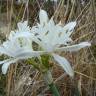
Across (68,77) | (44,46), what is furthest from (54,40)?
(68,77)

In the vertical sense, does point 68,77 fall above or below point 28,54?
below

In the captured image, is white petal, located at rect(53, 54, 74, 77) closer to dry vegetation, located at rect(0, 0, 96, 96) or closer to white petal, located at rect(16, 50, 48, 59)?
white petal, located at rect(16, 50, 48, 59)

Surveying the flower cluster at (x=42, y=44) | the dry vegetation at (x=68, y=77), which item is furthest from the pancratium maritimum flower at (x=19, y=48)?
the dry vegetation at (x=68, y=77)

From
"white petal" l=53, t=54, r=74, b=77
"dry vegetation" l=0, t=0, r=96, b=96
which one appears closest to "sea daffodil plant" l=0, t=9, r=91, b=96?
"white petal" l=53, t=54, r=74, b=77

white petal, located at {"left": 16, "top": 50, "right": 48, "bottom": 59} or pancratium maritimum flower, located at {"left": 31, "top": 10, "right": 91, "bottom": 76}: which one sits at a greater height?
pancratium maritimum flower, located at {"left": 31, "top": 10, "right": 91, "bottom": 76}

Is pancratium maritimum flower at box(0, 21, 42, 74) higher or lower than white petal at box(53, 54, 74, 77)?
higher

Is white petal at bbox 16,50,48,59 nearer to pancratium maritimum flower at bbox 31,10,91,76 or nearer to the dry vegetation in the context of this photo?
pancratium maritimum flower at bbox 31,10,91,76

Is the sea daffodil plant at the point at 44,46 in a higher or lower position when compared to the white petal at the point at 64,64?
higher

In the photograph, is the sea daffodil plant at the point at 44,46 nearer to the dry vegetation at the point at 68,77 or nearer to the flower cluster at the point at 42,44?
the flower cluster at the point at 42,44

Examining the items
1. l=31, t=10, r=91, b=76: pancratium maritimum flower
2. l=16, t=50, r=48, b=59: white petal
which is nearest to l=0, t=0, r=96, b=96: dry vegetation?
l=31, t=10, r=91, b=76: pancratium maritimum flower

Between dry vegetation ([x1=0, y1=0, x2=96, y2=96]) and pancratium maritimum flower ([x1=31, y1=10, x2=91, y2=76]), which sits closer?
pancratium maritimum flower ([x1=31, y1=10, x2=91, y2=76])

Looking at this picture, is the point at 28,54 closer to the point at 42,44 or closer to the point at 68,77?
the point at 42,44
